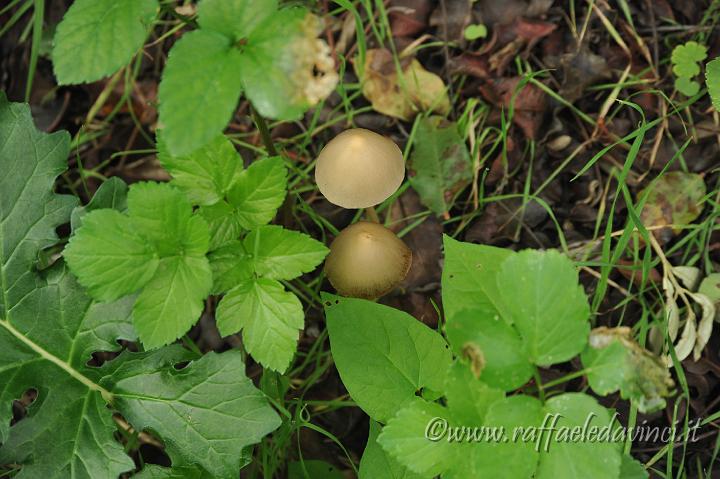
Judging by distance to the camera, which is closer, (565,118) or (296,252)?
(296,252)

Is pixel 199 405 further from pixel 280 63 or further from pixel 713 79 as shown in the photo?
pixel 713 79

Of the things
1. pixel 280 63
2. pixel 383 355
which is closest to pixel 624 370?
pixel 383 355

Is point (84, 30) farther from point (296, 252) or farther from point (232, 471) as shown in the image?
point (232, 471)

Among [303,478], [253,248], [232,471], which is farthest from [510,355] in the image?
[303,478]

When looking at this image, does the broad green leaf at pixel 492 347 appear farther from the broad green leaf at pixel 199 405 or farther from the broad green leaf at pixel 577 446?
the broad green leaf at pixel 199 405

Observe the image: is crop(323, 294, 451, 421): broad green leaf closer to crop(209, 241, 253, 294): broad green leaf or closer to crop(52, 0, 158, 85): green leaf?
crop(209, 241, 253, 294): broad green leaf
